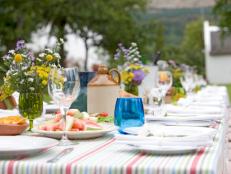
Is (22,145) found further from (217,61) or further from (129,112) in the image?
(217,61)

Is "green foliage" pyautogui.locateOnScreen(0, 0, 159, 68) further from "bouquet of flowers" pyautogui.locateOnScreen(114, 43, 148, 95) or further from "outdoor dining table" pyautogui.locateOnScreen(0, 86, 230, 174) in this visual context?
"outdoor dining table" pyautogui.locateOnScreen(0, 86, 230, 174)

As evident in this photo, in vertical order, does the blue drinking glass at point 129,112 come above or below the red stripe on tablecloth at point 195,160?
above

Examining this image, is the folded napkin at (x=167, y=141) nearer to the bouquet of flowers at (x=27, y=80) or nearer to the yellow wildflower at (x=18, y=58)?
the bouquet of flowers at (x=27, y=80)

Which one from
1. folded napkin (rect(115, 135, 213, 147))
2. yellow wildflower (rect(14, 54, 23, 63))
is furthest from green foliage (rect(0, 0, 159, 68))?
folded napkin (rect(115, 135, 213, 147))

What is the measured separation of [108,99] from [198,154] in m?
0.94

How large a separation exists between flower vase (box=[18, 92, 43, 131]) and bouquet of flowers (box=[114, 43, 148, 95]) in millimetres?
1255

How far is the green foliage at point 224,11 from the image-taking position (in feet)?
49.3

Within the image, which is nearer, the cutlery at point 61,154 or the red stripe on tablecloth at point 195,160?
the red stripe on tablecloth at point 195,160

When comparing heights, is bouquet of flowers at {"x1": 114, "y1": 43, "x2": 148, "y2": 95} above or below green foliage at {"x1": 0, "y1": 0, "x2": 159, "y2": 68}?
below

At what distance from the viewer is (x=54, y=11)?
19672 millimetres

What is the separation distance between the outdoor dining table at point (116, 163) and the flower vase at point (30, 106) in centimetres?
44

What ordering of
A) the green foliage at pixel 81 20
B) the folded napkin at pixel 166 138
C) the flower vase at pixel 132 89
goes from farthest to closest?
the green foliage at pixel 81 20, the flower vase at pixel 132 89, the folded napkin at pixel 166 138

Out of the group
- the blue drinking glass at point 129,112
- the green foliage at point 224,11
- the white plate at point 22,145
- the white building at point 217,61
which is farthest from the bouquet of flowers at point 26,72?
the white building at point 217,61

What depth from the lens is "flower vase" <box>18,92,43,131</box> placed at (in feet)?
5.82
